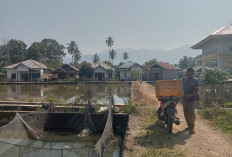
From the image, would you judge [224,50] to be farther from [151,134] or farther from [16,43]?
[16,43]

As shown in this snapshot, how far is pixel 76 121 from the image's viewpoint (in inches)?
340

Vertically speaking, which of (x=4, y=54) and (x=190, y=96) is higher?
(x=4, y=54)

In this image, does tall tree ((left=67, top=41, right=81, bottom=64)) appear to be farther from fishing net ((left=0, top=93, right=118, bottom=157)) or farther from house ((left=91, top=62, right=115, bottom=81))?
fishing net ((left=0, top=93, right=118, bottom=157))

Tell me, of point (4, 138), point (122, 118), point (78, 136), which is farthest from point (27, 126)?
point (122, 118)

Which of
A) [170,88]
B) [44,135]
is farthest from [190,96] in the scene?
[44,135]

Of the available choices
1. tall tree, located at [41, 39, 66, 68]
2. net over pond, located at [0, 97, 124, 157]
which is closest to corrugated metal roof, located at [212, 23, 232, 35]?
net over pond, located at [0, 97, 124, 157]

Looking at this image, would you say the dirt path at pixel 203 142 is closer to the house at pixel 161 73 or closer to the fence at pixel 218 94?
the fence at pixel 218 94

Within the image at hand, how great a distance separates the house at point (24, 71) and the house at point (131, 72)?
1774 cm

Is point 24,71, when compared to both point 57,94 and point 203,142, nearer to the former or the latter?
point 57,94

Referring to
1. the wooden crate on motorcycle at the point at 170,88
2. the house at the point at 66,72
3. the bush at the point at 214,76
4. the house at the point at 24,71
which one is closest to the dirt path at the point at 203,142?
the wooden crate on motorcycle at the point at 170,88

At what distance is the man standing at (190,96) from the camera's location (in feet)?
19.9

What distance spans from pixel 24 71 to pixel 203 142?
1667 inches

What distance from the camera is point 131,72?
47344mm

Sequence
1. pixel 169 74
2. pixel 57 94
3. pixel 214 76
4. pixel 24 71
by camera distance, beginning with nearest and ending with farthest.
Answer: pixel 214 76, pixel 57 94, pixel 24 71, pixel 169 74
